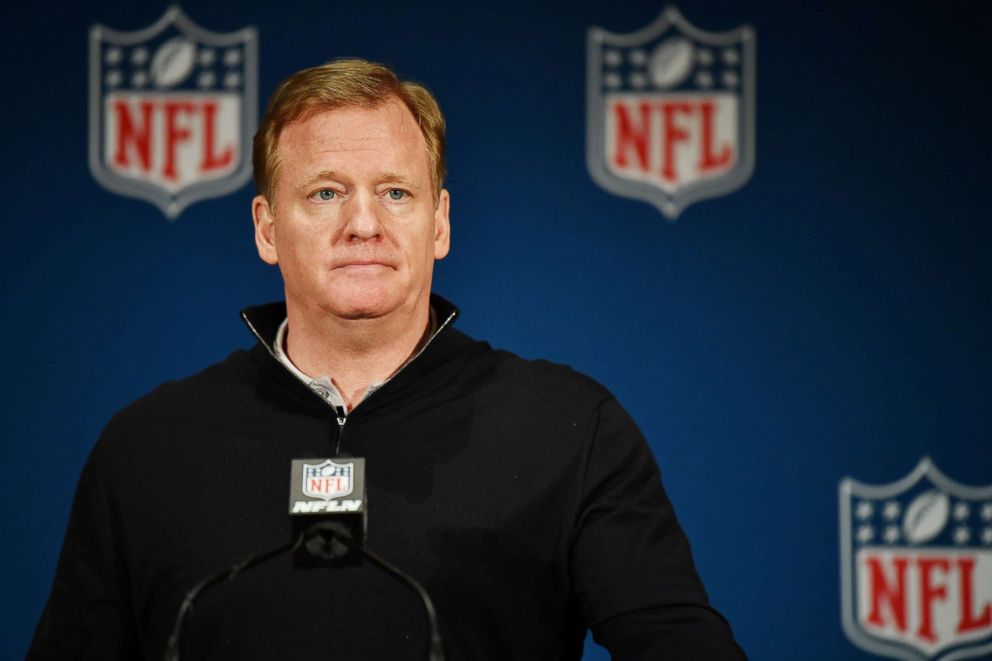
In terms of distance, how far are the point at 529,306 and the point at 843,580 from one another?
2.52 ft

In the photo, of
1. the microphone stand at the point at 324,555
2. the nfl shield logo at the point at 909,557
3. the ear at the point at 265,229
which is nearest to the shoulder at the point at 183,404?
the ear at the point at 265,229

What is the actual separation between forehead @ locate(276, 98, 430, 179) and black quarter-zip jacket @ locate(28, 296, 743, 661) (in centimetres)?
23

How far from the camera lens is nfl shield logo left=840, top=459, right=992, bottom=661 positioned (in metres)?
2.24

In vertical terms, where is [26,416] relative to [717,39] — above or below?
below

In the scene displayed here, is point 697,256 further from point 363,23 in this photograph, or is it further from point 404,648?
point 404,648

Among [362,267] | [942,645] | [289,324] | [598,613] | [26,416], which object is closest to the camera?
[598,613]

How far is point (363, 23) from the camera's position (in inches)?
94.7

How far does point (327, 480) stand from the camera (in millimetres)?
996

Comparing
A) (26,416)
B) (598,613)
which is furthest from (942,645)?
(26,416)

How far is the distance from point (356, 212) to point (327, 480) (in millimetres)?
479

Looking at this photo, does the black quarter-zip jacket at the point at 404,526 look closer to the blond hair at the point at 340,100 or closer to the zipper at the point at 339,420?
the zipper at the point at 339,420

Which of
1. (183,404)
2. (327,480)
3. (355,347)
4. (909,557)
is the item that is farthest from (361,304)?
(909,557)

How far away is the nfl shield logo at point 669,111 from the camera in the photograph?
→ 7.66 feet

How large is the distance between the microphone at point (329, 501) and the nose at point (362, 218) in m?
0.44
